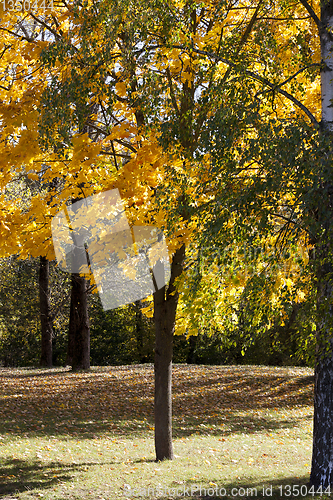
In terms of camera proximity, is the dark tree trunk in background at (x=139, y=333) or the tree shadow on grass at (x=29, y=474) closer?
the tree shadow on grass at (x=29, y=474)

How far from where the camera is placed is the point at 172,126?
5.05 metres

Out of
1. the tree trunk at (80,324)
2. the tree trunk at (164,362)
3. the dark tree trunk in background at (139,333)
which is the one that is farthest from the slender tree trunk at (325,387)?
the dark tree trunk in background at (139,333)

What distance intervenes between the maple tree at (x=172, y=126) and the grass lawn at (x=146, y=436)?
902 mm

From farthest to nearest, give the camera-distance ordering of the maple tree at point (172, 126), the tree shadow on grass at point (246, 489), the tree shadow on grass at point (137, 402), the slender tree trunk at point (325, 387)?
the tree shadow on grass at point (137, 402)
the tree shadow on grass at point (246, 489)
the slender tree trunk at point (325, 387)
the maple tree at point (172, 126)

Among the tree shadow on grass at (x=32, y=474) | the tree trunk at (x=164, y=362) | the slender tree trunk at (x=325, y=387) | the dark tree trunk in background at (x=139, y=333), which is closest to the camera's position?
the slender tree trunk at (x=325, y=387)

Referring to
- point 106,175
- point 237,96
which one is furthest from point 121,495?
point 237,96

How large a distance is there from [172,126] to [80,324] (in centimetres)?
1131

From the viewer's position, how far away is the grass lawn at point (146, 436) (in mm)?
5980

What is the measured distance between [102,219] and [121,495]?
12.0 ft

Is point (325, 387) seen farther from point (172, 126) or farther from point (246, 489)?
point (172, 126)

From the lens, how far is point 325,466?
5590mm

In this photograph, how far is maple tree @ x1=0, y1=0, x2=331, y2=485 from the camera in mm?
4465

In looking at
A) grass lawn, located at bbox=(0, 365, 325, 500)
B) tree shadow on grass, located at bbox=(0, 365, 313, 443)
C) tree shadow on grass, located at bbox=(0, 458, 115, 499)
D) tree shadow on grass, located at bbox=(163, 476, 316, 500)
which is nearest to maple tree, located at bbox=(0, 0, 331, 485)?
tree shadow on grass, located at bbox=(163, 476, 316, 500)

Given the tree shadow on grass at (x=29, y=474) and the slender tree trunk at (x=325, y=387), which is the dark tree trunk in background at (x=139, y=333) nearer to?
the tree shadow on grass at (x=29, y=474)
